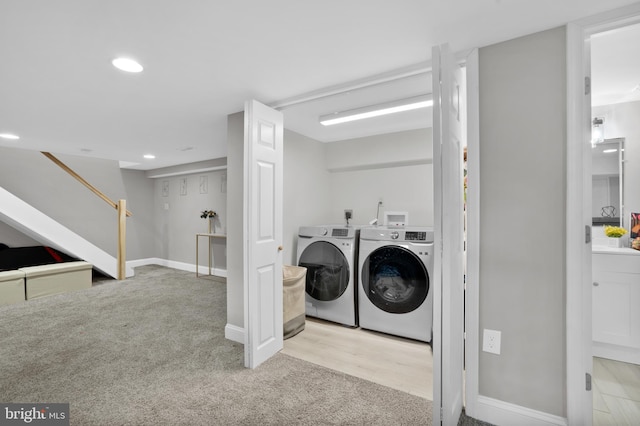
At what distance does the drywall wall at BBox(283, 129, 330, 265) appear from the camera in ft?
10.7

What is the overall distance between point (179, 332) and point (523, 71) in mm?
3430

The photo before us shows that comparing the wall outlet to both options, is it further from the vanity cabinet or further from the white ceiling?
the white ceiling

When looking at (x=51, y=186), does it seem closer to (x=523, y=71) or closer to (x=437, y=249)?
(x=437, y=249)

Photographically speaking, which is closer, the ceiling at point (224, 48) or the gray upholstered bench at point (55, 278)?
the ceiling at point (224, 48)

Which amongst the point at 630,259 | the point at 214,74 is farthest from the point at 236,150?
the point at 630,259

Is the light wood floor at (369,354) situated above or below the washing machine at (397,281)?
below

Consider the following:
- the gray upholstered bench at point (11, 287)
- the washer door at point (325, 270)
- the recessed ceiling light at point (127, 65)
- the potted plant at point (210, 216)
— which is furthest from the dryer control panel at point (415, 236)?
the gray upholstered bench at point (11, 287)

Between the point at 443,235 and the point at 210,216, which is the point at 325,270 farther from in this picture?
the point at 210,216

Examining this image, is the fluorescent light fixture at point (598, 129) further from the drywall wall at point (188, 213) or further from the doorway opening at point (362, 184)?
the drywall wall at point (188, 213)

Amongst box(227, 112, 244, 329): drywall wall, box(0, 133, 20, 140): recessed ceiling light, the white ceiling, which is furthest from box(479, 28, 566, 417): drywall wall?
box(0, 133, 20, 140): recessed ceiling light

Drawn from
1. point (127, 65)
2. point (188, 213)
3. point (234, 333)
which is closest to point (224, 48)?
point (127, 65)

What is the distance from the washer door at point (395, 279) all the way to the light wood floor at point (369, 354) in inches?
12.8

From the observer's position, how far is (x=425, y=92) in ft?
7.61

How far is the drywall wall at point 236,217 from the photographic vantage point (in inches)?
105
